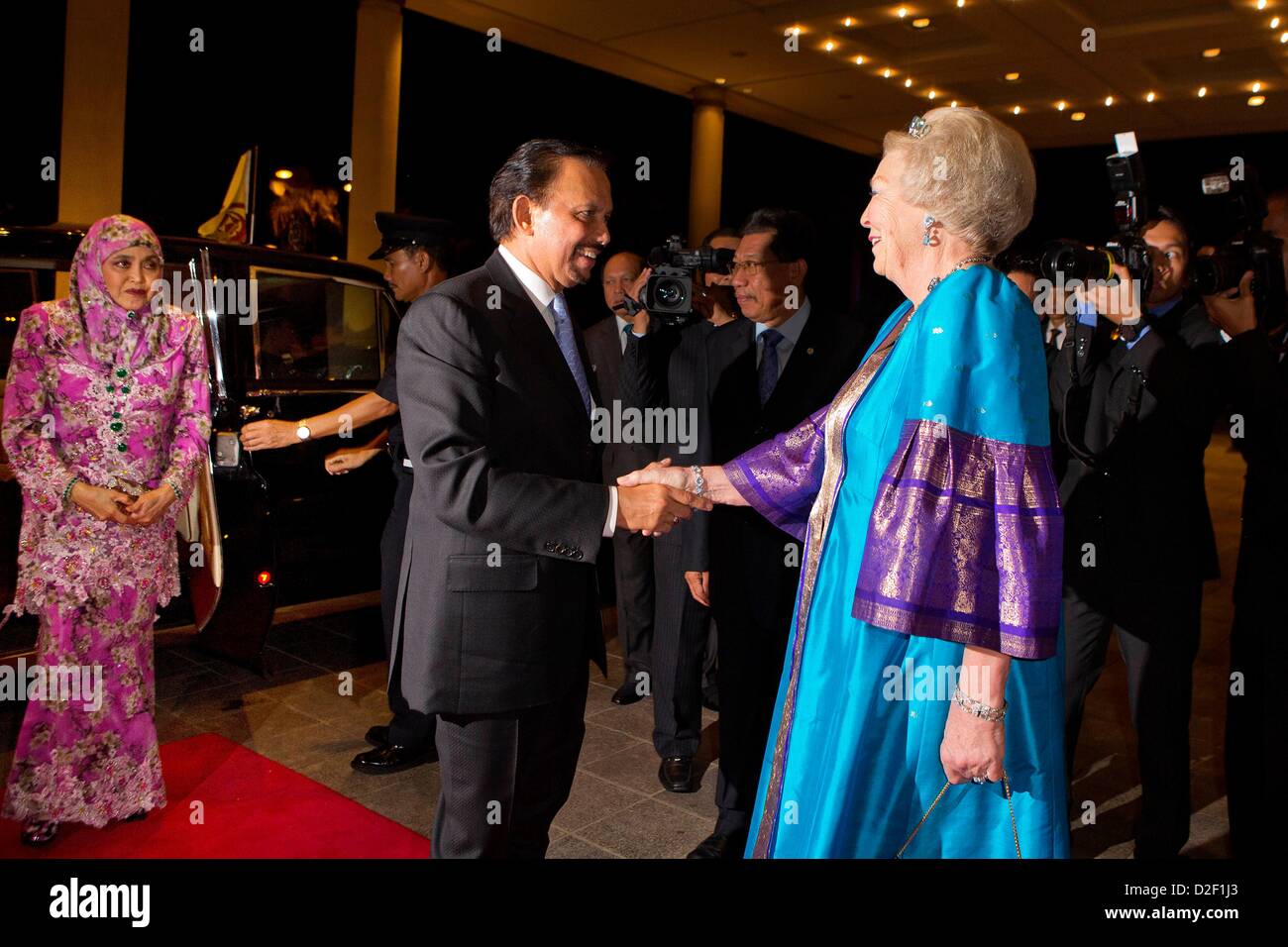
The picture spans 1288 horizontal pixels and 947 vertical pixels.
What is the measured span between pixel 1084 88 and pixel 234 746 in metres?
12.0

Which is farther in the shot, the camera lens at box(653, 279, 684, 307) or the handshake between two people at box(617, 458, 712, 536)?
the camera lens at box(653, 279, 684, 307)

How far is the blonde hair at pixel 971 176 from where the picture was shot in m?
1.78

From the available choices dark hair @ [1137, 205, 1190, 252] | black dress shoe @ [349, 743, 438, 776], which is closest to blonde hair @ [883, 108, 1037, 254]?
dark hair @ [1137, 205, 1190, 252]

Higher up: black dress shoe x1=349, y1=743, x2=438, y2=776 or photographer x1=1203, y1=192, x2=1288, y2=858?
photographer x1=1203, y1=192, x2=1288, y2=858

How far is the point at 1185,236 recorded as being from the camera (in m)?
3.02

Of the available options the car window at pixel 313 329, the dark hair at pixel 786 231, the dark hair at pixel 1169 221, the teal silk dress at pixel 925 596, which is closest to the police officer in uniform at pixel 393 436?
the car window at pixel 313 329

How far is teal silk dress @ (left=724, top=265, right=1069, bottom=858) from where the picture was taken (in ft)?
5.51

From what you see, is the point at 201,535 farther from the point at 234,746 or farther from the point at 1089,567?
the point at 1089,567

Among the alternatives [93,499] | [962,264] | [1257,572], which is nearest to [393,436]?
[93,499]

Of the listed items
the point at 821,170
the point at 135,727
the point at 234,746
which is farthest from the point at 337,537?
the point at 821,170

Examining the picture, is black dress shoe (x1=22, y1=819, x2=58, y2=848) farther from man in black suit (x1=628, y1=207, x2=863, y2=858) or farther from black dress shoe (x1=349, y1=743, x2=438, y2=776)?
man in black suit (x1=628, y1=207, x2=863, y2=858)

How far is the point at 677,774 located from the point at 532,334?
1.96 m

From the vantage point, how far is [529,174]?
83.4 inches

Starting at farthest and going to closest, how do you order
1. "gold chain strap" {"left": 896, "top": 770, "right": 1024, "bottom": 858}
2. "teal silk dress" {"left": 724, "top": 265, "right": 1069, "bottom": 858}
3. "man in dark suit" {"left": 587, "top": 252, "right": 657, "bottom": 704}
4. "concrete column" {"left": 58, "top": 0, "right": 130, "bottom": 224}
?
"concrete column" {"left": 58, "top": 0, "right": 130, "bottom": 224} → "man in dark suit" {"left": 587, "top": 252, "right": 657, "bottom": 704} → "gold chain strap" {"left": 896, "top": 770, "right": 1024, "bottom": 858} → "teal silk dress" {"left": 724, "top": 265, "right": 1069, "bottom": 858}
